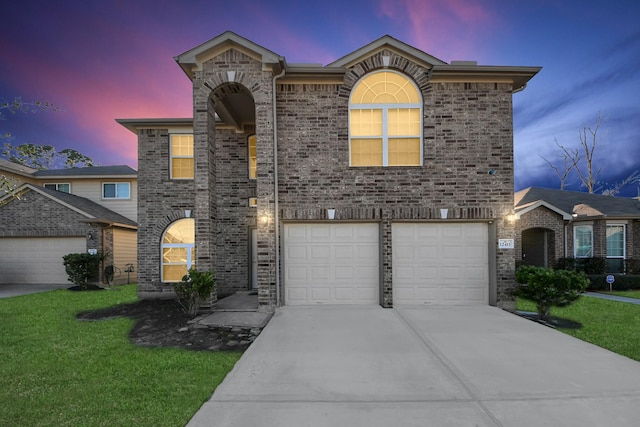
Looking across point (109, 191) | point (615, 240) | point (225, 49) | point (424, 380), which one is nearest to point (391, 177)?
point (424, 380)

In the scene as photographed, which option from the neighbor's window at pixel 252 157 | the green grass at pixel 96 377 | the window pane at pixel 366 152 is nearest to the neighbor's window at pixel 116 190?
the neighbor's window at pixel 252 157

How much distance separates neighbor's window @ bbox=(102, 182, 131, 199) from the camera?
1585 centimetres

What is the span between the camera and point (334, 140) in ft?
26.7

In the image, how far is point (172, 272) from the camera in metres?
10.2

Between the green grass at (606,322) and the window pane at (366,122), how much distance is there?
641 cm

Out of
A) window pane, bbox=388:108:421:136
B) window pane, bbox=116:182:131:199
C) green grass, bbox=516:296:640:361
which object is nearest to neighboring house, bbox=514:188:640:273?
green grass, bbox=516:296:640:361

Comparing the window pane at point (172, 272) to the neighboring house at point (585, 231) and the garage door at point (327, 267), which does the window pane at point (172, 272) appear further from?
the neighboring house at point (585, 231)

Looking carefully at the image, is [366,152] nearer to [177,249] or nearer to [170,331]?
[170,331]

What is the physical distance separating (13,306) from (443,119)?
44.3 ft

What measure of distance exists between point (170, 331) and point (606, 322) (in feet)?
32.4

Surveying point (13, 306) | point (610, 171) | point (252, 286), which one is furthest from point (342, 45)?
point (610, 171)

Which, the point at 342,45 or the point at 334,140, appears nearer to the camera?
the point at 334,140

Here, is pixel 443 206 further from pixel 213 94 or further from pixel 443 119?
pixel 213 94

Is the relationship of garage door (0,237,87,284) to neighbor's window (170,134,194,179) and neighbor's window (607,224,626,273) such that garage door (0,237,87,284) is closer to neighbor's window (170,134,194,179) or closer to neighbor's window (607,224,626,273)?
Result: neighbor's window (170,134,194,179)
